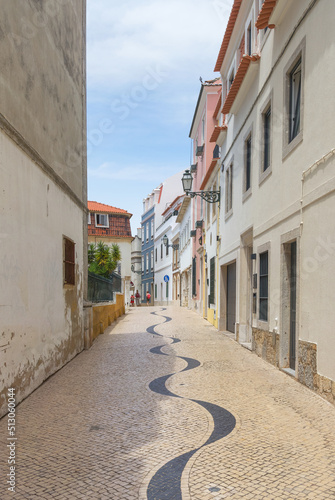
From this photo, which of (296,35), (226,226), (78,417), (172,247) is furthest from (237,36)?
(172,247)

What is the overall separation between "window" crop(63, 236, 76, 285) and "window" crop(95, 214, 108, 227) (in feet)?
104

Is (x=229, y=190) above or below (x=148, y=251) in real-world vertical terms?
above

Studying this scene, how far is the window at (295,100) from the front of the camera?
812 cm

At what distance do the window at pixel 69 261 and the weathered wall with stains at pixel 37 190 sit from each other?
0.20m

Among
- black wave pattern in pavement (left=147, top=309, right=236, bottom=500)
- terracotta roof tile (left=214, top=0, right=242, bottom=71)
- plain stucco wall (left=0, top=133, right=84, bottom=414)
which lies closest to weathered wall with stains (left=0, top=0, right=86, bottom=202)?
plain stucco wall (left=0, top=133, right=84, bottom=414)

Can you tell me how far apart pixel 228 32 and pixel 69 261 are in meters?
8.40

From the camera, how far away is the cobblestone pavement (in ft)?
11.8

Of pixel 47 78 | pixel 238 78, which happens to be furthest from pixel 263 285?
pixel 47 78

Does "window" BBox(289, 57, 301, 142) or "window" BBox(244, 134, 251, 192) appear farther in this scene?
"window" BBox(244, 134, 251, 192)

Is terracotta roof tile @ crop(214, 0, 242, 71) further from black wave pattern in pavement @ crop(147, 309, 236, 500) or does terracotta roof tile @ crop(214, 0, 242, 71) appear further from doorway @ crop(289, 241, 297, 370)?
black wave pattern in pavement @ crop(147, 309, 236, 500)

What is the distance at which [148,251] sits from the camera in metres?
55.9

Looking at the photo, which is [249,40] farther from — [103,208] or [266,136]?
[103,208]

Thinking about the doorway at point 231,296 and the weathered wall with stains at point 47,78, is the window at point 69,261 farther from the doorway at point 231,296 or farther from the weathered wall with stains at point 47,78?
the doorway at point 231,296

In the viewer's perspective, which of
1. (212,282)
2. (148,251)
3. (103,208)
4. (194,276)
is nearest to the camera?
(212,282)
